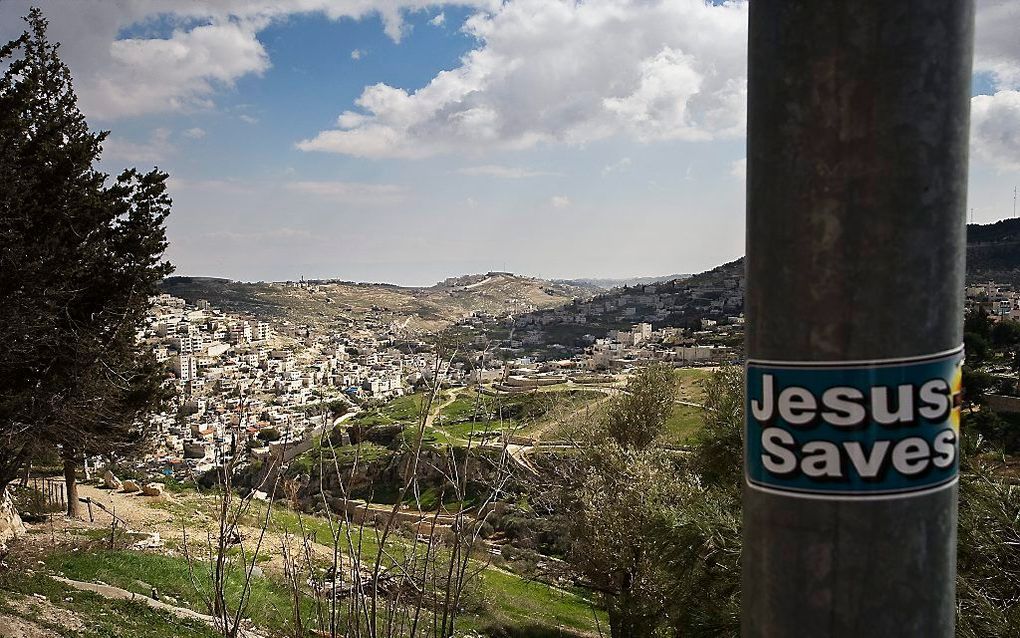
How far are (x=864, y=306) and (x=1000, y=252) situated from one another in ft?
191

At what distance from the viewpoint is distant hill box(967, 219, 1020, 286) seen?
44.1m

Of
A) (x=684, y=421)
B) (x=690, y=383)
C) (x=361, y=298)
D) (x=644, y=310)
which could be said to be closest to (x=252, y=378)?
(x=684, y=421)

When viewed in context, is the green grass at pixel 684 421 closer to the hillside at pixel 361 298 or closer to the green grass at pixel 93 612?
the green grass at pixel 93 612

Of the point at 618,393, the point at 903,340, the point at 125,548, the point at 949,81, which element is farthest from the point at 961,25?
the point at 618,393

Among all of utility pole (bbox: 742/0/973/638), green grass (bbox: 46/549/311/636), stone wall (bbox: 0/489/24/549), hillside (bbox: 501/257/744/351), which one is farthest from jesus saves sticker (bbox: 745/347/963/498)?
hillside (bbox: 501/257/744/351)

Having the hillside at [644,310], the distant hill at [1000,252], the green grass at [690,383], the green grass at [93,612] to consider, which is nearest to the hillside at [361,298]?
the hillside at [644,310]

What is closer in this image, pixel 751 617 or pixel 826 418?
pixel 826 418

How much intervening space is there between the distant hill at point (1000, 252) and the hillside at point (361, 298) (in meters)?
37.0

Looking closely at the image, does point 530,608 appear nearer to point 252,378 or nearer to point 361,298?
point 252,378

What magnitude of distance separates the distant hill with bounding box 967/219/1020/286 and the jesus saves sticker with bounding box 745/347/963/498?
156 feet

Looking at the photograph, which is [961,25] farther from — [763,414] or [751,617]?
[751,617]

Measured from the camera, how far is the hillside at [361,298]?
276 ft

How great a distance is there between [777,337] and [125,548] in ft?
55.6

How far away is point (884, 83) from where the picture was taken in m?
1.15
